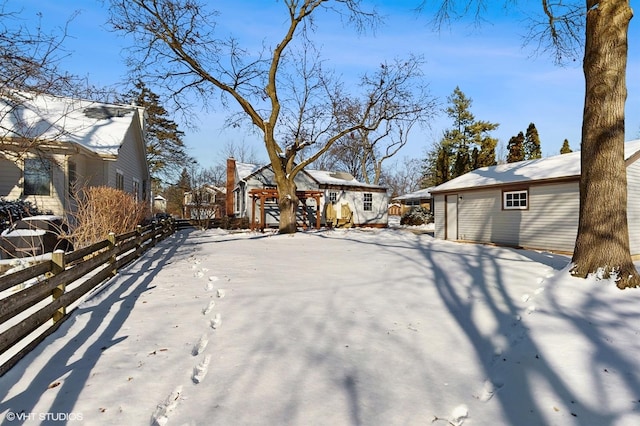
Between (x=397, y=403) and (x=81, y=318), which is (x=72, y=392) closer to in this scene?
(x=81, y=318)

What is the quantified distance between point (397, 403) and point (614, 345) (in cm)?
271

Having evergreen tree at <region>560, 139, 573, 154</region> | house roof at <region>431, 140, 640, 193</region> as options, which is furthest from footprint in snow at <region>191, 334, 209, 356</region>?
evergreen tree at <region>560, 139, 573, 154</region>

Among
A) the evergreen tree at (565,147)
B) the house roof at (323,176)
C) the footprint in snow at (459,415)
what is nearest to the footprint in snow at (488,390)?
the footprint in snow at (459,415)

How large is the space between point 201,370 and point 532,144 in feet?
131

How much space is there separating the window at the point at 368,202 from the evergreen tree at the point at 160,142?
2076cm

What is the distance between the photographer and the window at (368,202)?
25.6 meters

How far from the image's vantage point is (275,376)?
308 centimetres

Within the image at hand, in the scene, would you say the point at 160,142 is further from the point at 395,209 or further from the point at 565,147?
the point at 565,147

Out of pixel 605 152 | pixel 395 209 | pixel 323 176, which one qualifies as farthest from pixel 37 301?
pixel 395 209

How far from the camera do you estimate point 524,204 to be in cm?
1255

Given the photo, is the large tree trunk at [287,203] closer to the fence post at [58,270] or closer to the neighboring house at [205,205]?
the neighboring house at [205,205]

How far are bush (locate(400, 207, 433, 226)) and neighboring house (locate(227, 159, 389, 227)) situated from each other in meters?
2.76

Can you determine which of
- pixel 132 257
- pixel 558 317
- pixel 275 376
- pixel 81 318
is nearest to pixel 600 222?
pixel 558 317

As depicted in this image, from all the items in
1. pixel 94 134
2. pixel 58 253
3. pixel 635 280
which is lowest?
pixel 635 280
